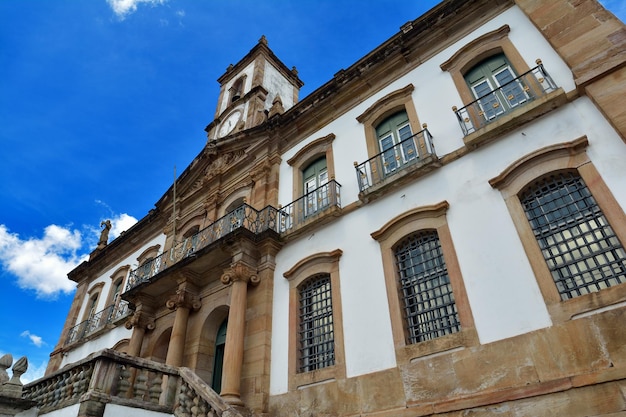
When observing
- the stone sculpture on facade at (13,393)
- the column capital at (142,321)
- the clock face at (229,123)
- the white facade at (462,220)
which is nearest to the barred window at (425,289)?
the white facade at (462,220)

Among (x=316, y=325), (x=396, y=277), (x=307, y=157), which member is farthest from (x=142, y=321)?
(x=396, y=277)

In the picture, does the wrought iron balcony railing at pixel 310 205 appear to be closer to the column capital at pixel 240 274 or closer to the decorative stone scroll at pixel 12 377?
the column capital at pixel 240 274

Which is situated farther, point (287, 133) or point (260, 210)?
point (287, 133)

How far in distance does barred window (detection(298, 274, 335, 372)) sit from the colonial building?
0.04 meters

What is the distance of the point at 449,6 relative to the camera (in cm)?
1016

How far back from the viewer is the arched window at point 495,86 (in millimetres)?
7945

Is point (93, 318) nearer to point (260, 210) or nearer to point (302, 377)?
point (260, 210)

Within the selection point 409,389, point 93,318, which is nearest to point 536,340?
point 409,389

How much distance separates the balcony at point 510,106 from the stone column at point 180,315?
823cm

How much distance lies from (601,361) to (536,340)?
0.76 meters

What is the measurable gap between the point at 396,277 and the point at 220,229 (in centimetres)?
586

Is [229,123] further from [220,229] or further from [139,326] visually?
[139,326]

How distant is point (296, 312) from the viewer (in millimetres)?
9016

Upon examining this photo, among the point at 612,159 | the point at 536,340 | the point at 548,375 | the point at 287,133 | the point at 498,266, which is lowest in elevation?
the point at 548,375
